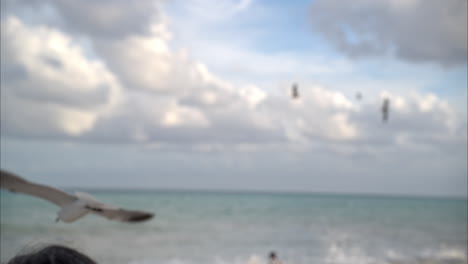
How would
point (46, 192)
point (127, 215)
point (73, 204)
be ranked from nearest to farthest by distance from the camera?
point (73, 204)
point (46, 192)
point (127, 215)

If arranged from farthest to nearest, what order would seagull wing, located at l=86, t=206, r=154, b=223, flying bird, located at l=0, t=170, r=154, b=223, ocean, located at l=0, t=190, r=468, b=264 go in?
ocean, located at l=0, t=190, r=468, b=264 → seagull wing, located at l=86, t=206, r=154, b=223 → flying bird, located at l=0, t=170, r=154, b=223

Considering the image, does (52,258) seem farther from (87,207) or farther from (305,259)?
(305,259)

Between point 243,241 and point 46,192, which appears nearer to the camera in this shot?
point 46,192

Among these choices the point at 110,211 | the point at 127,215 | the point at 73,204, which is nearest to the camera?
the point at 73,204

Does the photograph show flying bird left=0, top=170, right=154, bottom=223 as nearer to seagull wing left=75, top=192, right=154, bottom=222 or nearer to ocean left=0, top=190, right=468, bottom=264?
seagull wing left=75, top=192, right=154, bottom=222

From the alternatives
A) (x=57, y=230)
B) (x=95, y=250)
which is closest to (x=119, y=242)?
(x=95, y=250)

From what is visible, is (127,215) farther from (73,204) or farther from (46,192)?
(46,192)

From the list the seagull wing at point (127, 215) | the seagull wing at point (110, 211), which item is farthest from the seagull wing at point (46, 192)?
the seagull wing at point (127, 215)

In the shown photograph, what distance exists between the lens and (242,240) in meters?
21.6

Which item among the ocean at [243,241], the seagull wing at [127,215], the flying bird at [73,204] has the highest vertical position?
the flying bird at [73,204]

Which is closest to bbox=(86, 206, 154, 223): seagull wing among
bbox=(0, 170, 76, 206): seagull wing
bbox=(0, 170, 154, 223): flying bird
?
bbox=(0, 170, 154, 223): flying bird

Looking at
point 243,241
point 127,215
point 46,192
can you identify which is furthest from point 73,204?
point 243,241

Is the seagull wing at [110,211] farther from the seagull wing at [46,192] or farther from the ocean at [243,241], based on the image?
the ocean at [243,241]

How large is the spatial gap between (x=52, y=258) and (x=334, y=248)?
1982cm
